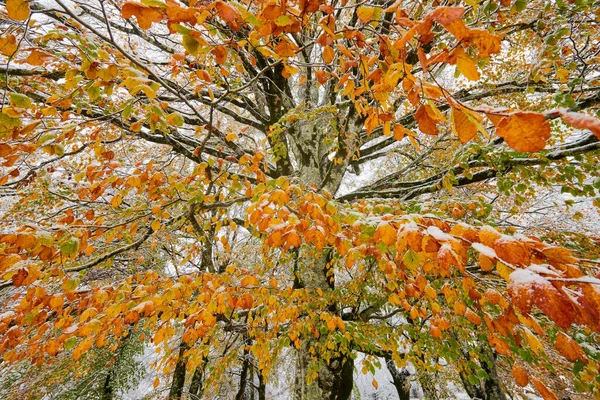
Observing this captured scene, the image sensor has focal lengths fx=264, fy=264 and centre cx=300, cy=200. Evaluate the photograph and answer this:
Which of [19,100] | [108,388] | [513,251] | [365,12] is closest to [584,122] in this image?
[513,251]

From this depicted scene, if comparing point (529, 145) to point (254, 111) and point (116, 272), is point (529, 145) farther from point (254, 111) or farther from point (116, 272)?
point (116, 272)

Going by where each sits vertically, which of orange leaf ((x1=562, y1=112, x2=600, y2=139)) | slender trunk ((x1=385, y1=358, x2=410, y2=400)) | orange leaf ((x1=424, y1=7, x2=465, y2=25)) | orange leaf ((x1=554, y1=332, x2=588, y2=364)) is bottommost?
slender trunk ((x1=385, y1=358, x2=410, y2=400))

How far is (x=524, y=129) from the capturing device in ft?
2.51

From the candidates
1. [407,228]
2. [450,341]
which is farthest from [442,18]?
[450,341]

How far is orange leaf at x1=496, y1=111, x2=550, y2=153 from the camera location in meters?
0.76

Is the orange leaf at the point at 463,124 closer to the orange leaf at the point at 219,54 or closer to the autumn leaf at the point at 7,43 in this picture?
the orange leaf at the point at 219,54

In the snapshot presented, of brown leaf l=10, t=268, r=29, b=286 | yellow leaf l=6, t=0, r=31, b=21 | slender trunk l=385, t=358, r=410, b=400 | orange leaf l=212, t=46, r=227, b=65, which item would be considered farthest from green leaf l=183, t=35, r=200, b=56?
slender trunk l=385, t=358, r=410, b=400

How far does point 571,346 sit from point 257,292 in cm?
302

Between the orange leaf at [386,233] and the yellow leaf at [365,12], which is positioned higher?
the yellow leaf at [365,12]

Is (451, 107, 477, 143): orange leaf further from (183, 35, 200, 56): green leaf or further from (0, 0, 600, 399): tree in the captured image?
(183, 35, 200, 56): green leaf

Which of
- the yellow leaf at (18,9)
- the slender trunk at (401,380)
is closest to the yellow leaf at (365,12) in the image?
the yellow leaf at (18,9)

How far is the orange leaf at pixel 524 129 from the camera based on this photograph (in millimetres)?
756

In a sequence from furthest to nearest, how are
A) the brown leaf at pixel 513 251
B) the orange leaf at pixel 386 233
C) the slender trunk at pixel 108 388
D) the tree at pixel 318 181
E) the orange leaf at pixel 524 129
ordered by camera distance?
1. the slender trunk at pixel 108 388
2. the orange leaf at pixel 386 233
3. the tree at pixel 318 181
4. the brown leaf at pixel 513 251
5. the orange leaf at pixel 524 129

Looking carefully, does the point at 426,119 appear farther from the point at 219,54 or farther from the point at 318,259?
the point at 318,259
